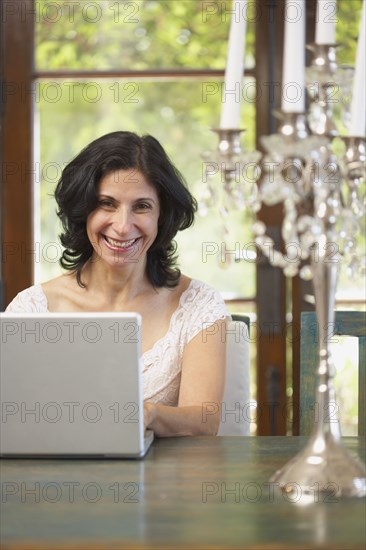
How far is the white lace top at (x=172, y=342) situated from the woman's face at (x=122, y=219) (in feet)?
0.61

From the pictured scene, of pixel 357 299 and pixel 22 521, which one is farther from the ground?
pixel 357 299

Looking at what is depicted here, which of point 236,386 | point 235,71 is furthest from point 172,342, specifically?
point 235,71

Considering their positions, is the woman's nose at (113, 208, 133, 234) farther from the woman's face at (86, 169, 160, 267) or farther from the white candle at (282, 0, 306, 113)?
the white candle at (282, 0, 306, 113)

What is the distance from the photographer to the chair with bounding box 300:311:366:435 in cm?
233

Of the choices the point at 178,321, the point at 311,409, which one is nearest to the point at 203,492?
the point at 311,409

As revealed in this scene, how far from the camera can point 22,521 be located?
148 cm

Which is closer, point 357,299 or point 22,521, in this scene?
point 22,521

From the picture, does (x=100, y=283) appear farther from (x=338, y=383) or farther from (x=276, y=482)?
(x=338, y=383)

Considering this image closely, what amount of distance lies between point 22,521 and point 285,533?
1.23 feet

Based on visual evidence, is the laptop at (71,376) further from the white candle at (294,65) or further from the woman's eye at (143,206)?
the woman's eye at (143,206)

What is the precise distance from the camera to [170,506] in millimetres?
1550

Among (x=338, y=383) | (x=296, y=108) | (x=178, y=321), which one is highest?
(x=296, y=108)

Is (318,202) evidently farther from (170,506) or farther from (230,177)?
(170,506)

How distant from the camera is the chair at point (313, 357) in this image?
7.64ft
